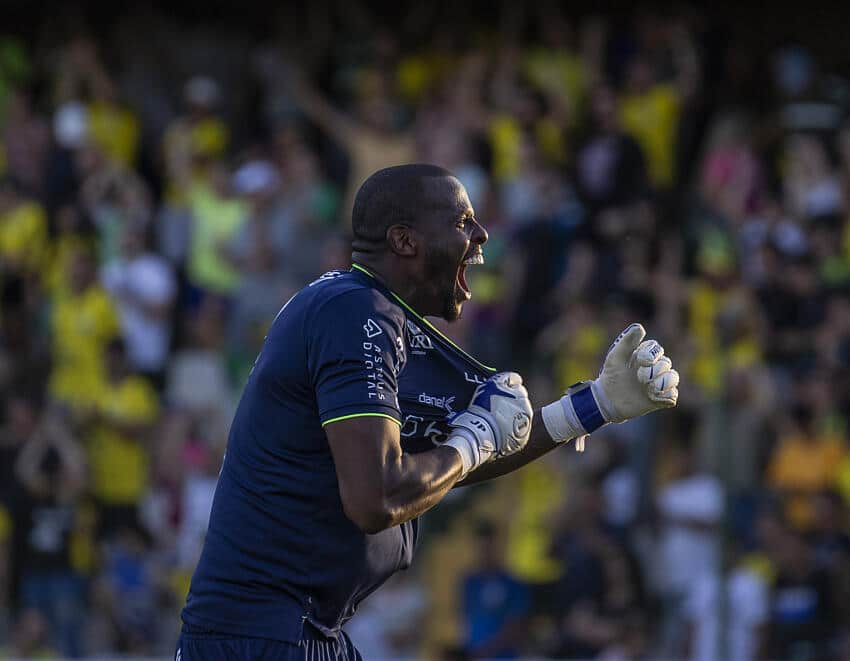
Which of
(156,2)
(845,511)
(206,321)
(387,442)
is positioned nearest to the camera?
(387,442)

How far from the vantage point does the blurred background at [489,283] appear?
8969mm

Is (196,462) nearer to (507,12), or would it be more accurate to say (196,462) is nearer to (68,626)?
(68,626)

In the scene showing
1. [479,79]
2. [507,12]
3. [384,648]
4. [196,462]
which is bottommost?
[384,648]

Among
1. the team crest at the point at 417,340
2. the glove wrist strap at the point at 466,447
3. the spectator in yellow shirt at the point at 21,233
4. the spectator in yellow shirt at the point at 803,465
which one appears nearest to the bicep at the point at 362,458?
the glove wrist strap at the point at 466,447

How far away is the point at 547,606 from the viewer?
9.05 meters

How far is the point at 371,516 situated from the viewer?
3871 mm

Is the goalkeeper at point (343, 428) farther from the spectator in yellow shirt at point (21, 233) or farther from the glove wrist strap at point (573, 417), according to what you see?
the spectator in yellow shirt at point (21, 233)

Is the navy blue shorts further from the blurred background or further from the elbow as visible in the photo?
the blurred background

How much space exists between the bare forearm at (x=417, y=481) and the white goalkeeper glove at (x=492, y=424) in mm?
69

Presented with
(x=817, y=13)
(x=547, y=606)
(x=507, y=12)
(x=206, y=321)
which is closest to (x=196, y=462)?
(x=206, y=321)

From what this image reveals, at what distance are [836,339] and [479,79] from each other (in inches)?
151

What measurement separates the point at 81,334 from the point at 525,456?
685cm

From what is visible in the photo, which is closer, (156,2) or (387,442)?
(387,442)

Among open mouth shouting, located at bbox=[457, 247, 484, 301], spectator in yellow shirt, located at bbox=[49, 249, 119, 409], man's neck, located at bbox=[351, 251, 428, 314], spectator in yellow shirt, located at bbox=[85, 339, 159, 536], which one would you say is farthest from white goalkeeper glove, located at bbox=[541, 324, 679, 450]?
spectator in yellow shirt, located at bbox=[49, 249, 119, 409]
